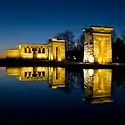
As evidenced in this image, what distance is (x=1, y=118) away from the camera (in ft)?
17.5

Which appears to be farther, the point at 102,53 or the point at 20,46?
the point at 20,46

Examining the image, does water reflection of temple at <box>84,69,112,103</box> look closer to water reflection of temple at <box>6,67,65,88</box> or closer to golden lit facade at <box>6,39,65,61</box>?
water reflection of temple at <box>6,67,65,88</box>

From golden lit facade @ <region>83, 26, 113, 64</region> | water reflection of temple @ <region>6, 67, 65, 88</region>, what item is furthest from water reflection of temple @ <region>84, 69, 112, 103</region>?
golden lit facade @ <region>83, 26, 113, 64</region>

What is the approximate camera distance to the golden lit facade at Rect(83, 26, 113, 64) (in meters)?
34.7

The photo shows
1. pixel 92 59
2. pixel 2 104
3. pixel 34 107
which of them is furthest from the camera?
pixel 92 59

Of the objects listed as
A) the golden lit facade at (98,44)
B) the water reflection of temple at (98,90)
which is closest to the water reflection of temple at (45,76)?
the water reflection of temple at (98,90)

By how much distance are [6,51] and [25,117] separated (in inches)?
2019

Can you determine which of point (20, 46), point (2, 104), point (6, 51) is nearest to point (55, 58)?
point (20, 46)

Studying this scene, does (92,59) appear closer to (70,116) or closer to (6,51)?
(6,51)

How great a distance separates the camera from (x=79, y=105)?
707 cm

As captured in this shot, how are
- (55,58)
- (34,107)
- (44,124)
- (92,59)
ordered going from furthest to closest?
(55,58), (92,59), (34,107), (44,124)

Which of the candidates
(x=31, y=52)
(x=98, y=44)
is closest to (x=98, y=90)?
(x=98, y=44)

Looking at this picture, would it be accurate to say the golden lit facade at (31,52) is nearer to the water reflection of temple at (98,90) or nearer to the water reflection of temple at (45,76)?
the water reflection of temple at (45,76)

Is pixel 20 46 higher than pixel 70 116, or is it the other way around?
pixel 20 46
